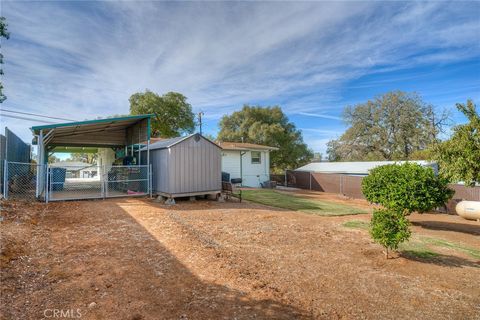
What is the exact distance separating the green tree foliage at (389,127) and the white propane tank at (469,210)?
18763 millimetres

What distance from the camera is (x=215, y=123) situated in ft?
118

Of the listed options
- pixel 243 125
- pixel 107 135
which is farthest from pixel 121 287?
pixel 243 125

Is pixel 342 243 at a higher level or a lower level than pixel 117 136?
lower

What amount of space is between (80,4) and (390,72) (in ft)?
63.1

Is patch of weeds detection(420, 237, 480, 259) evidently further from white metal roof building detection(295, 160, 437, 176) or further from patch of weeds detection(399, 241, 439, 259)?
white metal roof building detection(295, 160, 437, 176)

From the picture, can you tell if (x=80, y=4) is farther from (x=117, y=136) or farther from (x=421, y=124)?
(x=421, y=124)

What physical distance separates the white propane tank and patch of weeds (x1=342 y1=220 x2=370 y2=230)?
5.94 metres

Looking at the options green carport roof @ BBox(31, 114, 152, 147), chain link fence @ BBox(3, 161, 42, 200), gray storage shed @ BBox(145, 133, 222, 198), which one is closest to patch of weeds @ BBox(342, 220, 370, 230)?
gray storage shed @ BBox(145, 133, 222, 198)

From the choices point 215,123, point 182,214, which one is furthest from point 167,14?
point 215,123

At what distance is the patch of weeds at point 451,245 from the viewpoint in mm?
6337

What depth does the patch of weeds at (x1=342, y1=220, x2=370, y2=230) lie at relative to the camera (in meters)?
8.41

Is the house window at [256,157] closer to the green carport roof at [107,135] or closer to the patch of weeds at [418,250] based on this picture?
the green carport roof at [107,135]

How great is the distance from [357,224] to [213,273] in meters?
6.49

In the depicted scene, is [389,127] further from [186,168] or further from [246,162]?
[186,168]
